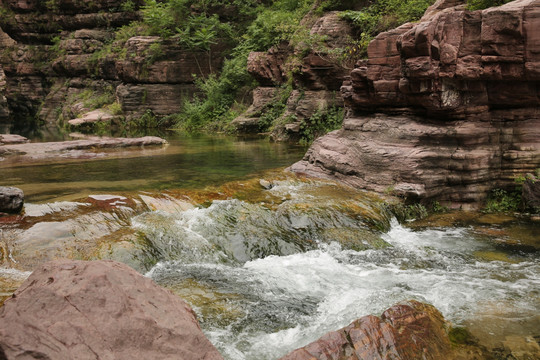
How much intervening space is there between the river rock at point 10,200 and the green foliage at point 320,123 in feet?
35.9

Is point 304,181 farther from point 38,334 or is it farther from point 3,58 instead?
point 3,58

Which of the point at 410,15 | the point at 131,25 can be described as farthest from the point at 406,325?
the point at 131,25

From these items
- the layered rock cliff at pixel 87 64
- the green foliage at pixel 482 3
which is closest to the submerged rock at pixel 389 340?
the green foliage at pixel 482 3

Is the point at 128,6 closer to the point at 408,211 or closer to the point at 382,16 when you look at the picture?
the point at 382,16

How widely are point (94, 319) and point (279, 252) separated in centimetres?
444

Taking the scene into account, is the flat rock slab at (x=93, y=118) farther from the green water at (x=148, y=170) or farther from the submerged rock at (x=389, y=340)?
the submerged rock at (x=389, y=340)

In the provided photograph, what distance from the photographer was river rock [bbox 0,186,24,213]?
661cm

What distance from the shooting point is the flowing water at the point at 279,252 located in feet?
15.3

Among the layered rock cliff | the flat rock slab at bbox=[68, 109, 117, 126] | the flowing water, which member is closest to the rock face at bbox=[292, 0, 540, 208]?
the flowing water

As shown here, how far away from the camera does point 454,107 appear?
8531 mm

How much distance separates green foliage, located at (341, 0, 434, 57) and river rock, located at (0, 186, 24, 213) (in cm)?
1155

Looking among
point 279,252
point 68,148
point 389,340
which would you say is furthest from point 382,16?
point 389,340

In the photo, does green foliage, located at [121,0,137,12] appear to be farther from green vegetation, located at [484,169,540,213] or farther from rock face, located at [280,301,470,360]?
rock face, located at [280,301,470,360]

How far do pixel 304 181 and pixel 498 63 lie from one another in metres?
4.40
